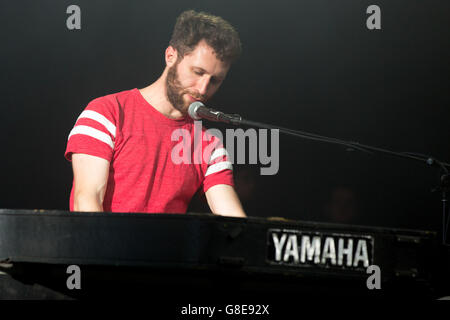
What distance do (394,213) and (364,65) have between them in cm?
80

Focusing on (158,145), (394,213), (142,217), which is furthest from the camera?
(394,213)

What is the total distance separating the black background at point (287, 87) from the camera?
247cm

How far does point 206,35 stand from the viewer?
100 inches

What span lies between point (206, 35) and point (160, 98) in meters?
0.39

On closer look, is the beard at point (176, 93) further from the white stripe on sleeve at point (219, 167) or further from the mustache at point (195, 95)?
the white stripe on sleeve at point (219, 167)

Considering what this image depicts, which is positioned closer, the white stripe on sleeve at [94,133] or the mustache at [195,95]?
the white stripe on sleeve at [94,133]

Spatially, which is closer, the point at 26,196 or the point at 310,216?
the point at 26,196

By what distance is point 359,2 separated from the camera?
9.14 ft

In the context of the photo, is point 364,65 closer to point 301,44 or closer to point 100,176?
point 301,44

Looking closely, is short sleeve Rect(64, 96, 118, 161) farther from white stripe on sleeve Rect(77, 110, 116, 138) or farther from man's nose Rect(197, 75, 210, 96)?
man's nose Rect(197, 75, 210, 96)

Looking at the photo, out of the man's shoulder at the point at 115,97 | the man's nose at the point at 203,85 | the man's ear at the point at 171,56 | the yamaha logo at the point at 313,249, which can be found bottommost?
the yamaha logo at the point at 313,249

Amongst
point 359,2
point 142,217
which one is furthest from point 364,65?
point 142,217

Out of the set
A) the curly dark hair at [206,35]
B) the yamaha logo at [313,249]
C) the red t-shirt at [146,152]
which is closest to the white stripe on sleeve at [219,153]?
the red t-shirt at [146,152]

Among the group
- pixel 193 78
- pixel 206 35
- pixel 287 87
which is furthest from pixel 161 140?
pixel 287 87
